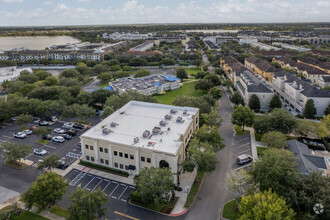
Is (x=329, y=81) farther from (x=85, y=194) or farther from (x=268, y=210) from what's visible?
(x=85, y=194)

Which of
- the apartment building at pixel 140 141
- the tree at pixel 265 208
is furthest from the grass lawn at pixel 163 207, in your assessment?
the tree at pixel 265 208

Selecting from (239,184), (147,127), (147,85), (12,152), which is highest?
(147,85)

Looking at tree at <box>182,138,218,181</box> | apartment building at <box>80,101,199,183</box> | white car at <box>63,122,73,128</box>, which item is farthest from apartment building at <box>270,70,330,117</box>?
white car at <box>63,122,73,128</box>

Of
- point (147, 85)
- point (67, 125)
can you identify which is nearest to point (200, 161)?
point (67, 125)

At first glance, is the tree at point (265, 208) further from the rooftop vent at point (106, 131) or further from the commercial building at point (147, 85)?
the commercial building at point (147, 85)

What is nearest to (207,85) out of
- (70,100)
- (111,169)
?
(70,100)

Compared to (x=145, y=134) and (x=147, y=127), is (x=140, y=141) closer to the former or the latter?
(x=145, y=134)

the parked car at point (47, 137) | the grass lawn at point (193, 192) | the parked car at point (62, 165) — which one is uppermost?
the parked car at point (47, 137)
